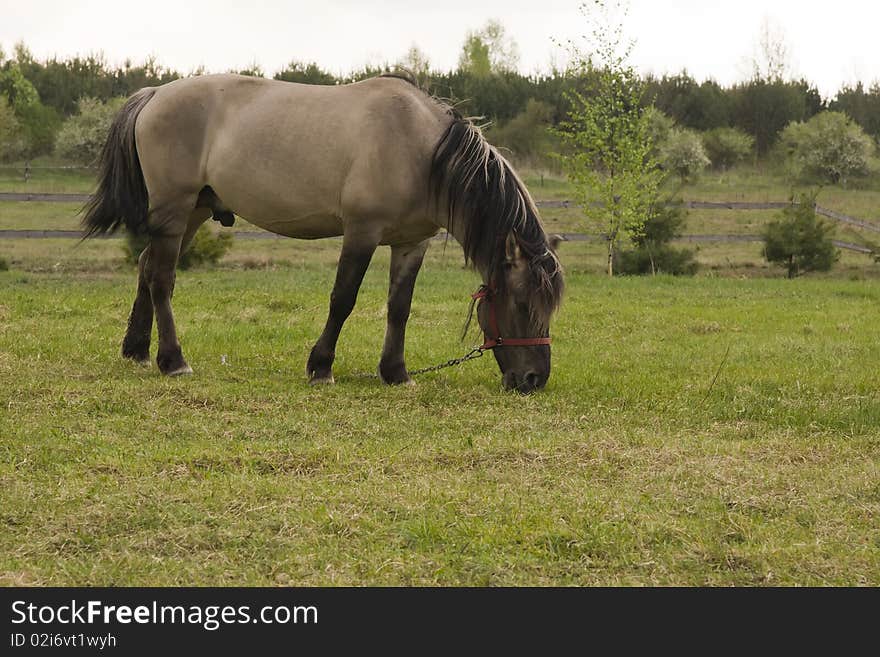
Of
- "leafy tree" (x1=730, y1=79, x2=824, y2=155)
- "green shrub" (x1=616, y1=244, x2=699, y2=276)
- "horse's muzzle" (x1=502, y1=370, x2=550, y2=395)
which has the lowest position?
"green shrub" (x1=616, y1=244, x2=699, y2=276)

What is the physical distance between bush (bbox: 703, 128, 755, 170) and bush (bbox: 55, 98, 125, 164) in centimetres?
2115

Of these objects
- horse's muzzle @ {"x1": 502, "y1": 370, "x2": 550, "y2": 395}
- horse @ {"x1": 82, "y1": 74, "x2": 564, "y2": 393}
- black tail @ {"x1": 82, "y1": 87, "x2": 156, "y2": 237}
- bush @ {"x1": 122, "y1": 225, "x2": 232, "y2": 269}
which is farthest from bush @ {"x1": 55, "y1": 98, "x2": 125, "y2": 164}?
horse's muzzle @ {"x1": 502, "y1": 370, "x2": 550, "y2": 395}

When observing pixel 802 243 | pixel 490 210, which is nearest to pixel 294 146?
pixel 490 210

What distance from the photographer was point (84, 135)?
33.6 metres

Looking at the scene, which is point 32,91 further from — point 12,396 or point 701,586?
point 701,586

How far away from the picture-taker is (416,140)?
24.5ft

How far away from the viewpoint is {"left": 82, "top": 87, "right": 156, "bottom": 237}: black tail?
8172mm

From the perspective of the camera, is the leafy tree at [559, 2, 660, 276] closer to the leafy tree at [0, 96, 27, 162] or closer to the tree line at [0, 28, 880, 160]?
the tree line at [0, 28, 880, 160]

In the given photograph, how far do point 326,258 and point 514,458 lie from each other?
601 inches

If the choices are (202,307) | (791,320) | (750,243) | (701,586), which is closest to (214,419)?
(701,586)

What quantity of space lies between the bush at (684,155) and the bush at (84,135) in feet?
60.3

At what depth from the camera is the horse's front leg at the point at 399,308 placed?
787 centimetres

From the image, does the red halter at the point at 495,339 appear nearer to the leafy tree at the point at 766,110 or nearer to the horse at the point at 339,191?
the horse at the point at 339,191

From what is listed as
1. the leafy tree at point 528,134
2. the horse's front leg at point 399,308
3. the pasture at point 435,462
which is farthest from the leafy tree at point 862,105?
the horse's front leg at point 399,308
